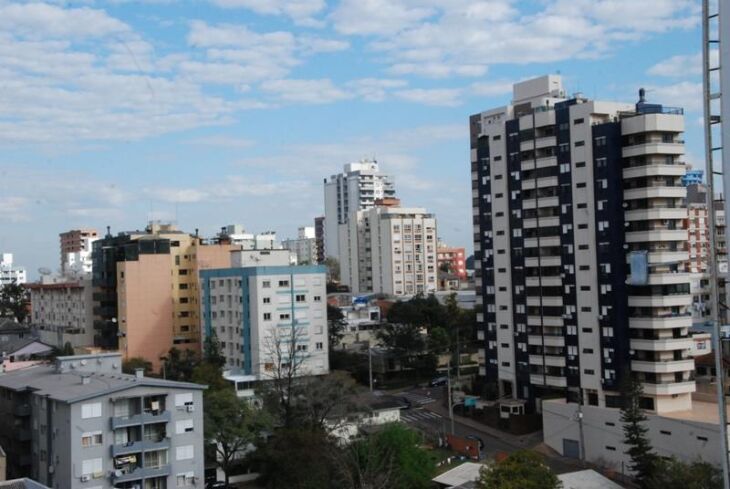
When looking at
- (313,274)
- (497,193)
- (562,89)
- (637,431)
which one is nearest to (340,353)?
(313,274)

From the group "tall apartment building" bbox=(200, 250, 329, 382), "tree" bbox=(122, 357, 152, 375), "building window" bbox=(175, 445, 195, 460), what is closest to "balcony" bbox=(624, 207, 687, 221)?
"tall apartment building" bbox=(200, 250, 329, 382)

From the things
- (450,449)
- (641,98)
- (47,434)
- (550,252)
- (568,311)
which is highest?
(641,98)

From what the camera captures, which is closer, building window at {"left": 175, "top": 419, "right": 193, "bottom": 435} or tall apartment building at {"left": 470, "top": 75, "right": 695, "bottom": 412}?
building window at {"left": 175, "top": 419, "right": 193, "bottom": 435}

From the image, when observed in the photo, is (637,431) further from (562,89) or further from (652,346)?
(562,89)

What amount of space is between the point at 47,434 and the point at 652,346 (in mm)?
16776

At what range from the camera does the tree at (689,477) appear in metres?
16.4

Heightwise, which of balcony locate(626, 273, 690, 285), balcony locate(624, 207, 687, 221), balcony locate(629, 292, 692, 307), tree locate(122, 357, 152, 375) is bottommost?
tree locate(122, 357, 152, 375)

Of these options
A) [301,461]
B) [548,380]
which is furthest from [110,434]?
[548,380]

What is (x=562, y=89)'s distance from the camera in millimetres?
29922

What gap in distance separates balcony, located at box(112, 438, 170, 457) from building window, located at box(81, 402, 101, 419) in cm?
85

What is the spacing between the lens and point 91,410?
18.0 meters

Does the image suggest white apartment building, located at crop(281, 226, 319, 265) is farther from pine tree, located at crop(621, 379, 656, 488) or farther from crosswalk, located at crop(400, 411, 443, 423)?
pine tree, located at crop(621, 379, 656, 488)

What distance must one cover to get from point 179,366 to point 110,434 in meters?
12.2

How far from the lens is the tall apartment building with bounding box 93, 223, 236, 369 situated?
115ft
